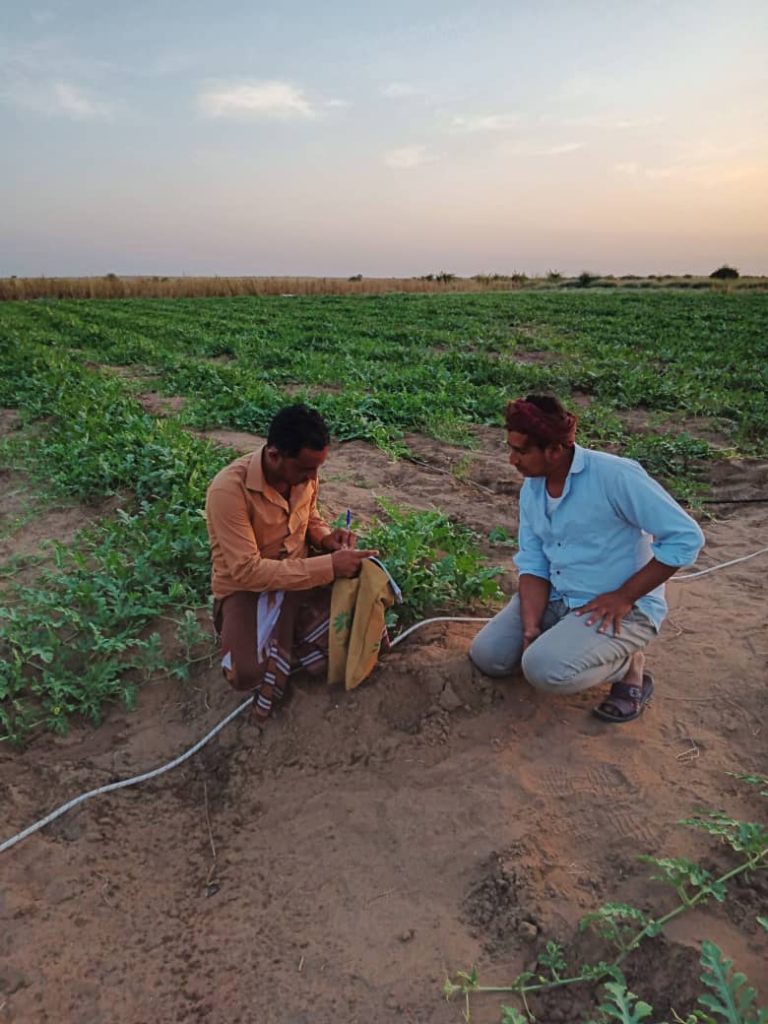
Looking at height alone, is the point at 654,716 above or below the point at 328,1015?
above

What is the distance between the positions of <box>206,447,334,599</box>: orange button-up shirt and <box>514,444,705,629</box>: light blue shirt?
88 centimetres

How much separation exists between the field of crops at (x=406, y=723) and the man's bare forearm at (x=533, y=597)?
0.34 metres

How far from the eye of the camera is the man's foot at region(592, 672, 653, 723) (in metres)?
2.88

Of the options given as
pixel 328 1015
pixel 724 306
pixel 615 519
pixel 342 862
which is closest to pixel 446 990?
pixel 328 1015

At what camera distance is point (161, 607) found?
12.5 ft

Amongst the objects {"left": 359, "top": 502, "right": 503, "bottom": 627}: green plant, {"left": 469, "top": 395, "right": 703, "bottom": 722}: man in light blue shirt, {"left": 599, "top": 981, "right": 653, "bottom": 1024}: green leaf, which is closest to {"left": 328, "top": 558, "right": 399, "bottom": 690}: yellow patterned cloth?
{"left": 359, "top": 502, "right": 503, "bottom": 627}: green plant

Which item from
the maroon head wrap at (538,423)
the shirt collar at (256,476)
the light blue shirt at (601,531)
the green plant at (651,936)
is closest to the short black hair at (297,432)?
the shirt collar at (256,476)

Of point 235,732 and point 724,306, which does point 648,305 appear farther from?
point 235,732

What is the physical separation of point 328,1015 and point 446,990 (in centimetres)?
34

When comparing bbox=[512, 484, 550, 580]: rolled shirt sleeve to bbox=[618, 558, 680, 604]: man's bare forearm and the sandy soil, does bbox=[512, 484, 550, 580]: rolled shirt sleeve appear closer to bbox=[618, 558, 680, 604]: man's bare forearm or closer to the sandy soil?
bbox=[618, 558, 680, 604]: man's bare forearm

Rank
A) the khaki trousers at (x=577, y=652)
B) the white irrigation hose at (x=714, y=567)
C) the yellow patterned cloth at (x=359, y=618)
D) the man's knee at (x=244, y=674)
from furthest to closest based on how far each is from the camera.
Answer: the white irrigation hose at (x=714, y=567), the man's knee at (x=244, y=674), the yellow patterned cloth at (x=359, y=618), the khaki trousers at (x=577, y=652)

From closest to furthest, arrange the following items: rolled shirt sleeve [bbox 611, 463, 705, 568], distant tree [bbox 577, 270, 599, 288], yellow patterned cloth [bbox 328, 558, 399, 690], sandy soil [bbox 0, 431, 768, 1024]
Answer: sandy soil [bbox 0, 431, 768, 1024] < rolled shirt sleeve [bbox 611, 463, 705, 568] < yellow patterned cloth [bbox 328, 558, 399, 690] < distant tree [bbox 577, 270, 599, 288]

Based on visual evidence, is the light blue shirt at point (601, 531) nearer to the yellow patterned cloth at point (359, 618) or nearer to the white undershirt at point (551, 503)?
the white undershirt at point (551, 503)

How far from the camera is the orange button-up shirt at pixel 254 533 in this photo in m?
2.87
